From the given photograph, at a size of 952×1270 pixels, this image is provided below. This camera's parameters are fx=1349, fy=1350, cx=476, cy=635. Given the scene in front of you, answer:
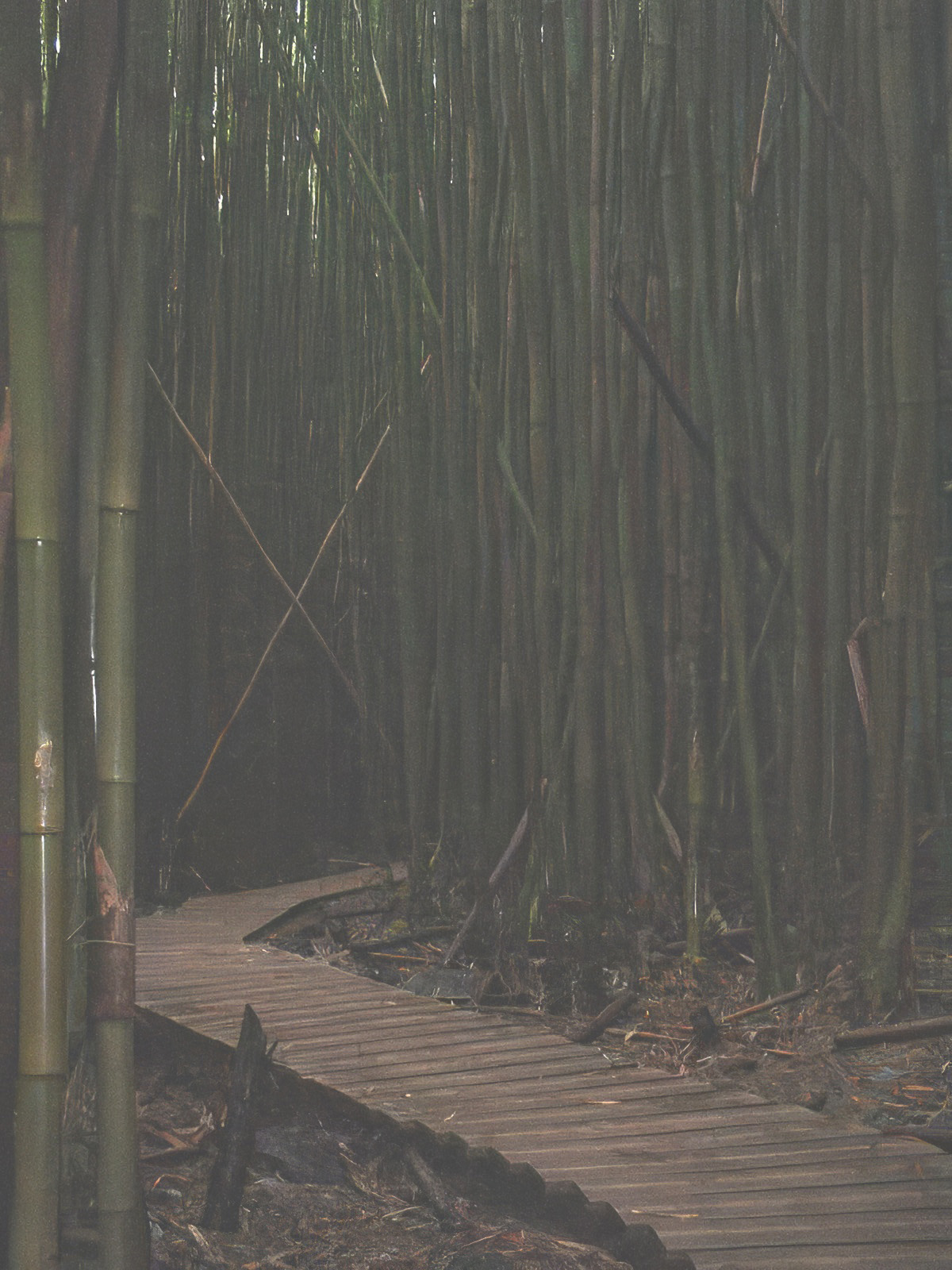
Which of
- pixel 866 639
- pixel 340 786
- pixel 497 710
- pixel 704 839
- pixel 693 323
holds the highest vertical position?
pixel 693 323

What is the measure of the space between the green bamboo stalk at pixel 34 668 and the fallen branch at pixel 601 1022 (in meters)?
1.05

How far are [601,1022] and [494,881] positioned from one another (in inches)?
19.3

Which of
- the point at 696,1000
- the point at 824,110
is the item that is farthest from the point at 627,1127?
the point at 824,110

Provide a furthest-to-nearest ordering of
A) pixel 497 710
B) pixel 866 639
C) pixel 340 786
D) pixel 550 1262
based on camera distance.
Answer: pixel 340 786 → pixel 497 710 → pixel 866 639 → pixel 550 1262

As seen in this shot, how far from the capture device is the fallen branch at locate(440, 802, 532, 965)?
2.31 meters

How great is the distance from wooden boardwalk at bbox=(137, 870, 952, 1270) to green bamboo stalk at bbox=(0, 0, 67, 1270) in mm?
551

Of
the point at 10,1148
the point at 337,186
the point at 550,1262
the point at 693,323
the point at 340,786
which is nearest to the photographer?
the point at 10,1148

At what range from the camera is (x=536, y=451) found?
225cm

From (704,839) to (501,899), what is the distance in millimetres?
371

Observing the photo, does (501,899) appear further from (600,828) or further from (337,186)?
(337,186)

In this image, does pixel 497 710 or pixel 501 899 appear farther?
pixel 497 710

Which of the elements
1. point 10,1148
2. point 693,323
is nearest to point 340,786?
point 693,323

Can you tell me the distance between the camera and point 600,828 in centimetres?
222

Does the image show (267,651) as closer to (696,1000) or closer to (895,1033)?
(696,1000)
